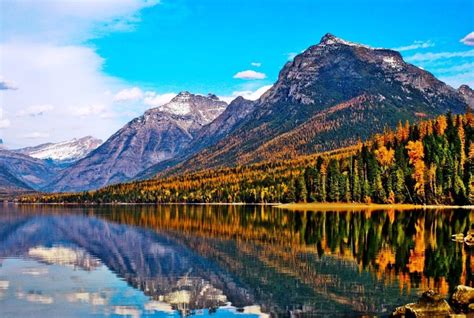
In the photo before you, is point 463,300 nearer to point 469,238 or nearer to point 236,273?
point 236,273

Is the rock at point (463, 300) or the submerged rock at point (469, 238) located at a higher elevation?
the submerged rock at point (469, 238)

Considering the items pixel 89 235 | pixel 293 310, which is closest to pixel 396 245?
pixel 293 310

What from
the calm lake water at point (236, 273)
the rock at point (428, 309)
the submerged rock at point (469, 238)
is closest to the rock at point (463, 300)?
the rock at point (428, 309)

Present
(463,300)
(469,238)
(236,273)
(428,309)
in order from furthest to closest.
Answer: (469,238) → (236,273) → (463,300) → (428,309)

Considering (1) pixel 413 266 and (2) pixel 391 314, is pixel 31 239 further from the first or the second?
(2) pixel 391 314

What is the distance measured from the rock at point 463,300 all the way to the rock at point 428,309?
5.08 feet

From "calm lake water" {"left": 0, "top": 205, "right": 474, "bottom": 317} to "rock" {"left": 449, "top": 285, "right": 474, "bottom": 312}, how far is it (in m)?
4.75

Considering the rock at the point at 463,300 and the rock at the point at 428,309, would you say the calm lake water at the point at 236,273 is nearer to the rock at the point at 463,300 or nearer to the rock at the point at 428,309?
the rock at the point at 428,309

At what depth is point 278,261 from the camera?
244 ft

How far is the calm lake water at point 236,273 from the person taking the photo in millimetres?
48906

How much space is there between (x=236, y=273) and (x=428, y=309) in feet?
93.7

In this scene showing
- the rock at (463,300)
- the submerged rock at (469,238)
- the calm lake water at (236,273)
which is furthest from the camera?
the submerged rock at (469,238)

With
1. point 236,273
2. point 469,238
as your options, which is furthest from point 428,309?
point 469,238

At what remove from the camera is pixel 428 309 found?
137 feet
